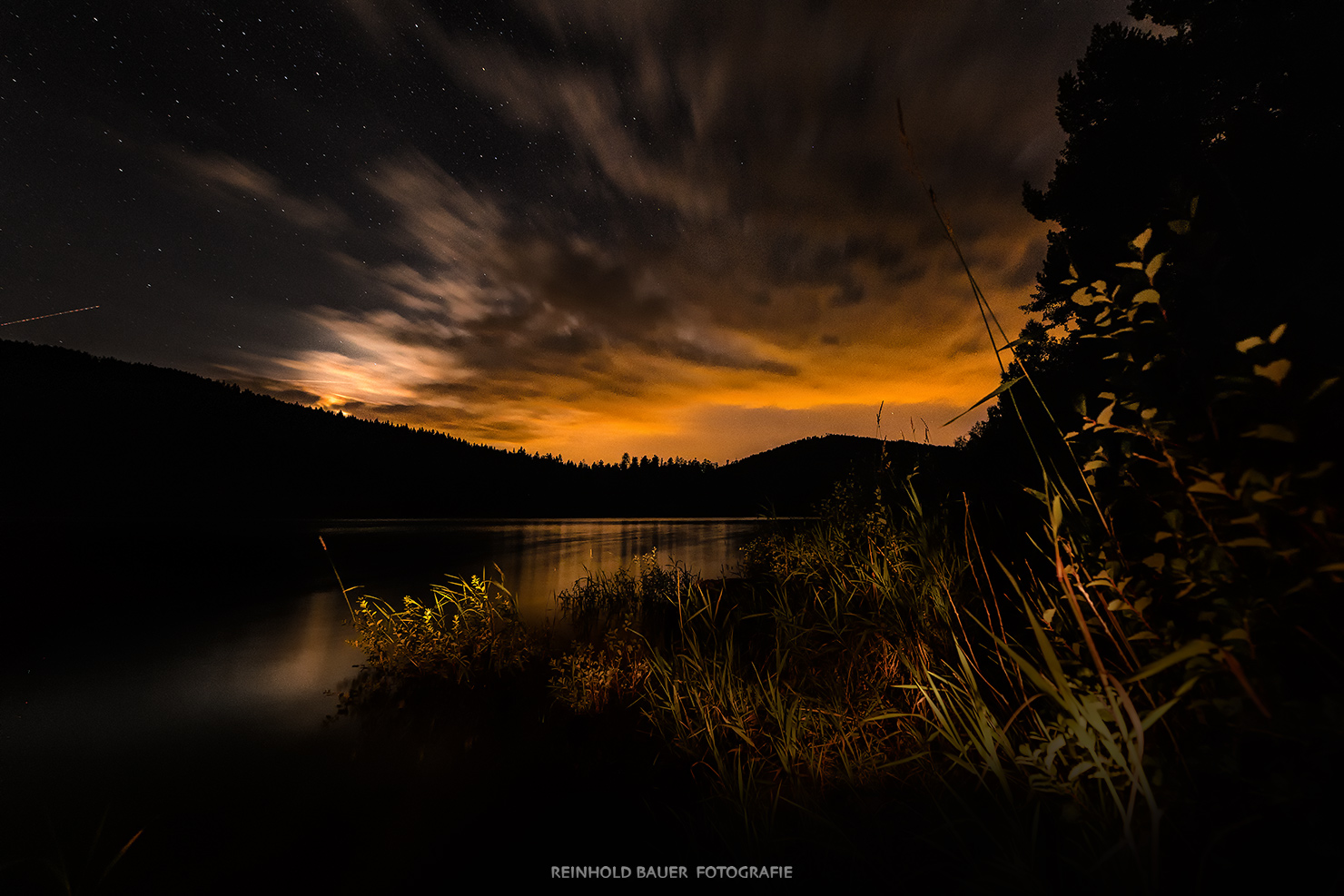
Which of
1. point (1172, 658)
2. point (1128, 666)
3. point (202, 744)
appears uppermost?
point (1172, 658)

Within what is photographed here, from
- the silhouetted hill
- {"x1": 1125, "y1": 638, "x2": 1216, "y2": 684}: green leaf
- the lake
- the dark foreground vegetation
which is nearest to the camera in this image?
{"x1": 1125, "y1": 638, "x2": 1216, "y2": 684}: green leaf

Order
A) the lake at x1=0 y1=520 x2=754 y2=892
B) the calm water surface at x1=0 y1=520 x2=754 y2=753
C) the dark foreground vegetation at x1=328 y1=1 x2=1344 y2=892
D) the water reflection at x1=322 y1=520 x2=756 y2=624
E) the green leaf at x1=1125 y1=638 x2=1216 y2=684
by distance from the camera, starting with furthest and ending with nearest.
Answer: the water reflection at x1=322 y1=520 x2=756 y2=624 < the calm water surface at x1=0 y1=520 x2=754 y2=753 < the lake at x1=0 y1=520 x2=754 y2=892 < the dark foreground vegetation at x1=328 y1=1 x2=1344 y2=892 < the green leaf at x1=1125 y1=638 x2=1216 y2=684

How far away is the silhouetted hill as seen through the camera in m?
104

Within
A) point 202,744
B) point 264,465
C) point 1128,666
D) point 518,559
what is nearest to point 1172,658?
point 1128,666

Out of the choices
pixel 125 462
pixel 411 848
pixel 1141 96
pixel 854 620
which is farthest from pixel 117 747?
pixel 125 462

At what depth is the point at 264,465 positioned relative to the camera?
4638 inches

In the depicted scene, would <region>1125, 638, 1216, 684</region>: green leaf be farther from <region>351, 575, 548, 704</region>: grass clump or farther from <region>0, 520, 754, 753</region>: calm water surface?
<region>0, 520, 754, 753</region>: calm water surface

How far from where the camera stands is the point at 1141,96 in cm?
1233

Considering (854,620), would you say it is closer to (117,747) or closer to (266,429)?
(117,747)

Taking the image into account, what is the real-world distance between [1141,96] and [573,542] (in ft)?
125

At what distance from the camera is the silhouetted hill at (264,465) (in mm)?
103750

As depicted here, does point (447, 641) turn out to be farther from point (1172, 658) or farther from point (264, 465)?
point (264, 465)

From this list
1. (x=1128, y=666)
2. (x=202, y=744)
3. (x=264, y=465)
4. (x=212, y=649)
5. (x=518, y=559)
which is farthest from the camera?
(x=264, y=465)

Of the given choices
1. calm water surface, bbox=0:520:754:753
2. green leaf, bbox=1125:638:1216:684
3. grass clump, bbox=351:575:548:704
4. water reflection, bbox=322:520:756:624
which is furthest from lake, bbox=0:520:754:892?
green leaf, bbox=1125:638:1216:684
